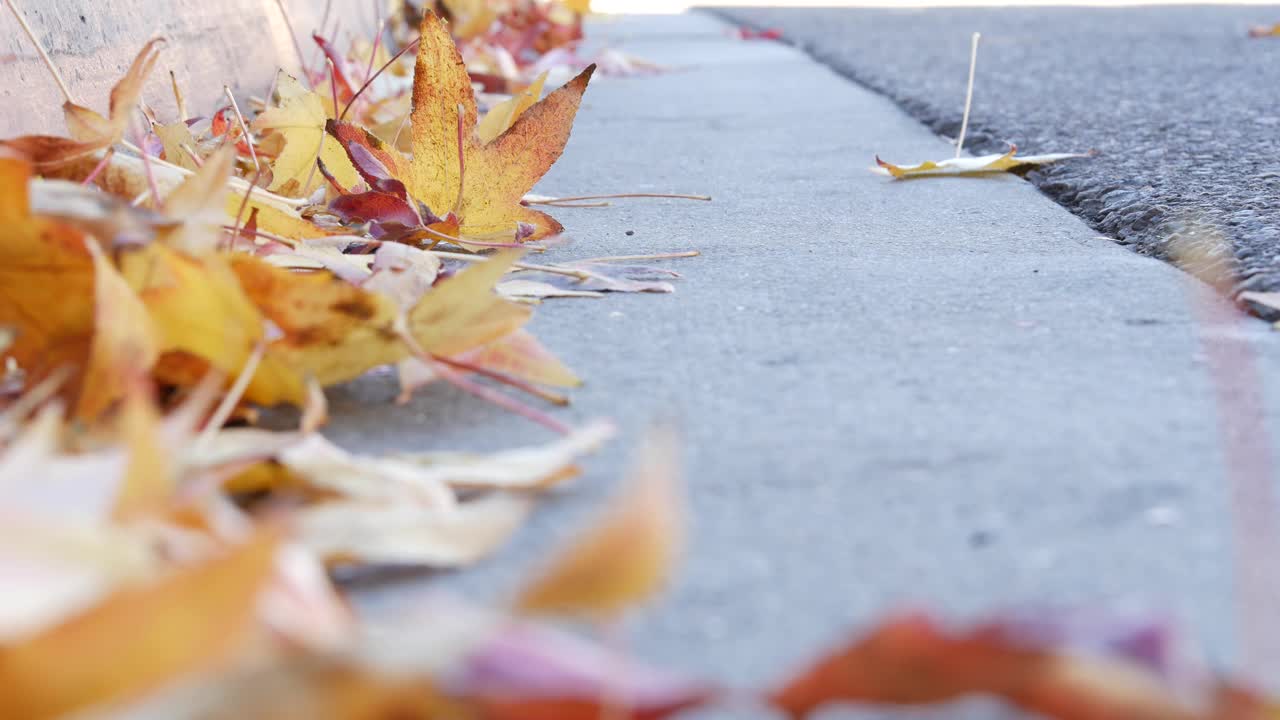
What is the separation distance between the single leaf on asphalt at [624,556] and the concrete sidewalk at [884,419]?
15 centimetres

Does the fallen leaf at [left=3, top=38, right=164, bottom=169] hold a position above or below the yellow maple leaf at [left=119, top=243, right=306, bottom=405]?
above

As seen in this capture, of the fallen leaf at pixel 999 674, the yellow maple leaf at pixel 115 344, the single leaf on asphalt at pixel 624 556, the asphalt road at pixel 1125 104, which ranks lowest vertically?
the asphalt road at pixel 1125 104

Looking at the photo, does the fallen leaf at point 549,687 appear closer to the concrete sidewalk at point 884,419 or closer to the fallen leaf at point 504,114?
the concrete sidewalk at point 884,419

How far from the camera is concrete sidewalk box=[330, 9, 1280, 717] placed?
518 mm

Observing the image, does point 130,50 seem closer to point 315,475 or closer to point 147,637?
point 315,475

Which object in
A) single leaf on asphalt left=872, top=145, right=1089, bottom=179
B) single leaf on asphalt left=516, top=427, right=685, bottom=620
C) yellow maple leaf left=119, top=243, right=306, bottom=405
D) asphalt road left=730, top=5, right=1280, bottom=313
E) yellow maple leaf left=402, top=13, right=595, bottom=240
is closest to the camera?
single leaf on asphalt left=516, top=427, right=685, bottom=620

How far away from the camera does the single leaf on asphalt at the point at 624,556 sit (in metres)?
0.30

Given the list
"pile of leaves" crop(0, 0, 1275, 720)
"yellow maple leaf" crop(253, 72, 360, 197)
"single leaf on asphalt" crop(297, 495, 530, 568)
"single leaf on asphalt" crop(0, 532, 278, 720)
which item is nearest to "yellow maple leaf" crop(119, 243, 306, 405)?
"pile of leaves" crop(0, 0, 1275, 720)

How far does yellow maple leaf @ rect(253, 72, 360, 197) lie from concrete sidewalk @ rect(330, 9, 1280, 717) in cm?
22

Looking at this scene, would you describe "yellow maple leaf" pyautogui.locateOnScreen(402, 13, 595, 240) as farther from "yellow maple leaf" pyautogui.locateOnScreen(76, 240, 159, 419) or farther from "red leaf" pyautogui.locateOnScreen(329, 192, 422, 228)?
"yellow maple leaf" pyautogui.locateOnScreen(76, 240, 159, 419)

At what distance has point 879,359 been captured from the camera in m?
0.86

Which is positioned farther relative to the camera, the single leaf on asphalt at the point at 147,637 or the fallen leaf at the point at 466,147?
the fallen leaf at the point at 466,147

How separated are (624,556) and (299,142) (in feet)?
3.17

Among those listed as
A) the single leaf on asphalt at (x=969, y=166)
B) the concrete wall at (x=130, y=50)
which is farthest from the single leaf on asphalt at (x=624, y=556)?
A: the single leaf on asphalt at (x=969, y=166)
